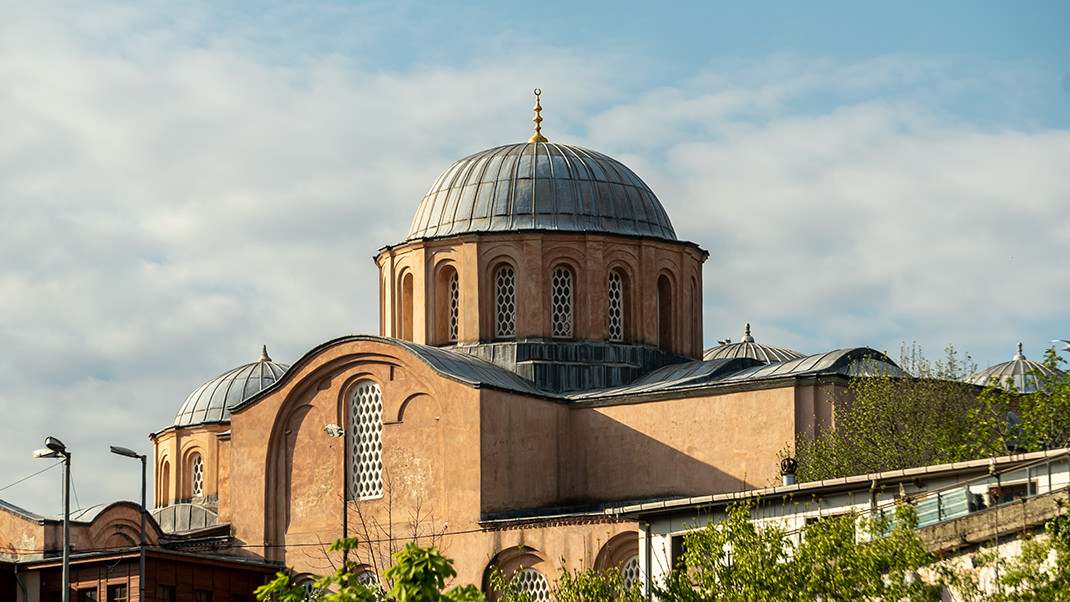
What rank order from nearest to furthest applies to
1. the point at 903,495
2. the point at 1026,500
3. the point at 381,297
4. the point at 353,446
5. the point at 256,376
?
the point at 1026,500, the point at 903,495, the point at 353,446, the point at 381,297, the point at 256,376

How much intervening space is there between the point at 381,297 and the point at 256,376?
29.7ft

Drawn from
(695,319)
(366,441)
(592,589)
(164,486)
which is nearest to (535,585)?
(366,441)

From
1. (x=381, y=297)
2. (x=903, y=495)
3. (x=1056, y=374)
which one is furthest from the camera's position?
(x=381, y=297)

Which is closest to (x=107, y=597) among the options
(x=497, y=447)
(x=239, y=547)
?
(x=239, y=547)

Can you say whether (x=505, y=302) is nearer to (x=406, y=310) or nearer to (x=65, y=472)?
(x=406, y=310)

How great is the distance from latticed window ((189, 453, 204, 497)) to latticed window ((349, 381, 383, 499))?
12.5 metres

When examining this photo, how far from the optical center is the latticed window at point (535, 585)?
2883cm

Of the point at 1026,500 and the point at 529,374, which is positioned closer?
the point at 1026,500

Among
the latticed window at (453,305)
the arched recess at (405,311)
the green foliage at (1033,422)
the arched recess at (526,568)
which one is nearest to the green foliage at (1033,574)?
the green foliage at (1033,422)

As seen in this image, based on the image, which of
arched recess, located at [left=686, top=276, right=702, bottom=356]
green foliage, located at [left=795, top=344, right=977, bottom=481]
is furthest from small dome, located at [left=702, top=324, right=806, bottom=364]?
green foliage, located at [left=795, top=344, right=977, bottom=481]

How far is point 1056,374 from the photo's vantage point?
96.2 feet

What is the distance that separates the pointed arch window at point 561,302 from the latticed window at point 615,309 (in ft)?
2.81

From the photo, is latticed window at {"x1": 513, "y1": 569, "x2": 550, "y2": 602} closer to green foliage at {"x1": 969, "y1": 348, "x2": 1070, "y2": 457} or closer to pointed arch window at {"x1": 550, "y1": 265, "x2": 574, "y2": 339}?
pointed arch window at {"x1": 550, "y1": 265, "x2": 574, "y2": 339}

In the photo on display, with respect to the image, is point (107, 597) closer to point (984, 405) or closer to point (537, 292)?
point (537, 292)
